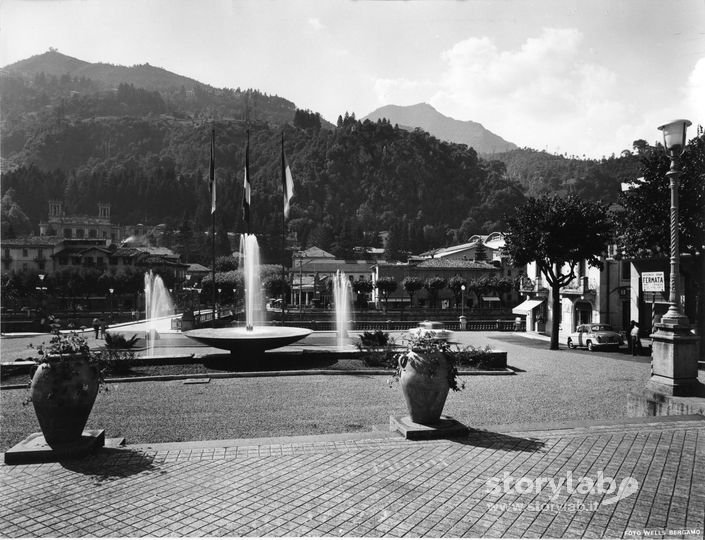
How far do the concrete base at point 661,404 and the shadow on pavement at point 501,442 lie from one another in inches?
134

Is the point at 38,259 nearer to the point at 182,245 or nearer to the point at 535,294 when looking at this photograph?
the point at 182,245

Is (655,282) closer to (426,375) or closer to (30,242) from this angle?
(426,375)

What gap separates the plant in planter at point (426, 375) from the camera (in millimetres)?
6848

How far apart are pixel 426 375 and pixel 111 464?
4.00m

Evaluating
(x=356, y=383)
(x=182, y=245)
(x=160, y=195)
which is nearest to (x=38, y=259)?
(x=182, y=245)

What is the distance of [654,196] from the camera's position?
20.7 m

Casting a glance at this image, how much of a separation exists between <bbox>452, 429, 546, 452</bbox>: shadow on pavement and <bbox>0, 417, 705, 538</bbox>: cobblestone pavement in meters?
0.01

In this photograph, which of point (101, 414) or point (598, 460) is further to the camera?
point (101, 414)

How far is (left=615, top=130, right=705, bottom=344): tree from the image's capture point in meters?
19.2

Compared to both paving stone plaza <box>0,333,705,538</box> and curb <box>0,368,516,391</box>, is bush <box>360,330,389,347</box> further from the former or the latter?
paving stone plaza <box>0,333,705,538</box>

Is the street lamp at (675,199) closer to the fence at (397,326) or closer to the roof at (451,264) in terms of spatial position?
the fence at (397,326)

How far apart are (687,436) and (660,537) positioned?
3.39 meters

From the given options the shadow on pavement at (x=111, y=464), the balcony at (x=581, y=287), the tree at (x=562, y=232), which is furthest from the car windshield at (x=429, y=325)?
the shadow on pavement at (x=111, y=464)

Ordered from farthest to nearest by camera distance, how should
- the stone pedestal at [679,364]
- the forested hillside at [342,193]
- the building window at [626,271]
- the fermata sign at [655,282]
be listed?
the forested hillside at [342,193]
the building window at [626,271]
the fermata sign at [655,282]
the stone pedestal at [679,364]
